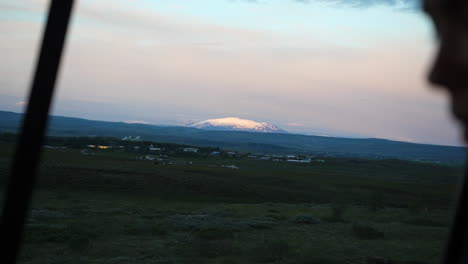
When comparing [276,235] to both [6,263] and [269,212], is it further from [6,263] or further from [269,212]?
Answer: [6,263]

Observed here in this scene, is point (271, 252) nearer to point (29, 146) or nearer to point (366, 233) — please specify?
point (366, 233)

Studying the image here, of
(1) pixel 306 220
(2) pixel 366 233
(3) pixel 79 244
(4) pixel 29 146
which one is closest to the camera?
(4) pixel 29 146

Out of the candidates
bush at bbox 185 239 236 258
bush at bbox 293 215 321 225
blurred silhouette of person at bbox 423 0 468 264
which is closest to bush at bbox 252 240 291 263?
bush at bbox 185 239 236 258

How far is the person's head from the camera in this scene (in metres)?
1.41

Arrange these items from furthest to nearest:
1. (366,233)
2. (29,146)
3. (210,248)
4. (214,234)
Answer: (366,233) < (214,234) < (210,248) < (29,146)

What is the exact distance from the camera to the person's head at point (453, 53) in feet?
4.64

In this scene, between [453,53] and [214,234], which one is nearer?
[453,53]

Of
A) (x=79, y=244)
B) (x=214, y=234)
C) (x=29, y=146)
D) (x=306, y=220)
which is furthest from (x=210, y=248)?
(x=29, y=146)

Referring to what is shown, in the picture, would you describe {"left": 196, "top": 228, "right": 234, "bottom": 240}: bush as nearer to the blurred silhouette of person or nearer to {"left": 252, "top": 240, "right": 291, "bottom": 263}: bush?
{"left": 252, "top": 240, "right": 291, "bottom": 263}: bush

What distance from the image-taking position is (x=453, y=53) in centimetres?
143

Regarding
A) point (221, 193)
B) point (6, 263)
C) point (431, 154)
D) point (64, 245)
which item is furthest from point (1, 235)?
point (431, 154)

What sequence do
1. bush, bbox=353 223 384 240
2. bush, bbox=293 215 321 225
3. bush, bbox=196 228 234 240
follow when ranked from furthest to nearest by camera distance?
bush, bbox=293 215 321 225
bush, bbox=353 223 384 240
bush, bbox=196 228 234 240

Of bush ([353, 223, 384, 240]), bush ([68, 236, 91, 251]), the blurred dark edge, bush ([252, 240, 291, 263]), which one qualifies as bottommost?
bush ([68, 236, 91, 251])

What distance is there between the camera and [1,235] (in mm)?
2547
